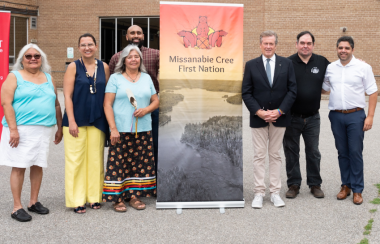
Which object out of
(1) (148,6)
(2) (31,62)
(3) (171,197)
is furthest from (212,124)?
(1) (148,6)

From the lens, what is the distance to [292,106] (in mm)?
5496

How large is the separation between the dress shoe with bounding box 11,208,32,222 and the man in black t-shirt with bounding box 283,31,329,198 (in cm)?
313

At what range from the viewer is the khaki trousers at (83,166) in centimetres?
484

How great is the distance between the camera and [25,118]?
4.58 metres

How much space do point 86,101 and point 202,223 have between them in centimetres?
187

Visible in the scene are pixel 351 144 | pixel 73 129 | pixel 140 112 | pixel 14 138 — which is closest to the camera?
pixel 14 138

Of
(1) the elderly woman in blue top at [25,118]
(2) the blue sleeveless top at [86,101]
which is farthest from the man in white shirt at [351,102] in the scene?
(1) the elderly woman in blue top at [25,118]

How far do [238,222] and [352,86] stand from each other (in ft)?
7.34

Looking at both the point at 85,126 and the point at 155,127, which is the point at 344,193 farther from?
the point at 85,126

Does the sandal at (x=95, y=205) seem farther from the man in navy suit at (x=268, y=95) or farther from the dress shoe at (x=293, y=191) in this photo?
the dress shoe at (x=293, y=191)

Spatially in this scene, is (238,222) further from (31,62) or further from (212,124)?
(31,62)

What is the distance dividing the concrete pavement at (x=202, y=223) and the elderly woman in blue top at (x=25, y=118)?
1.34 feet

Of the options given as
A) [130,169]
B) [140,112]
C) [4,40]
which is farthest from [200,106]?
[4,40]

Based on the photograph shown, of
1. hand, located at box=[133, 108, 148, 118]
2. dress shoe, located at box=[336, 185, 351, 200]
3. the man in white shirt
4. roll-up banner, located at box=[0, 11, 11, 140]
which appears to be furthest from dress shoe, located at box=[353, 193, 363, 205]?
roll-up banner, located at box=[0, 11, 11, 140]
